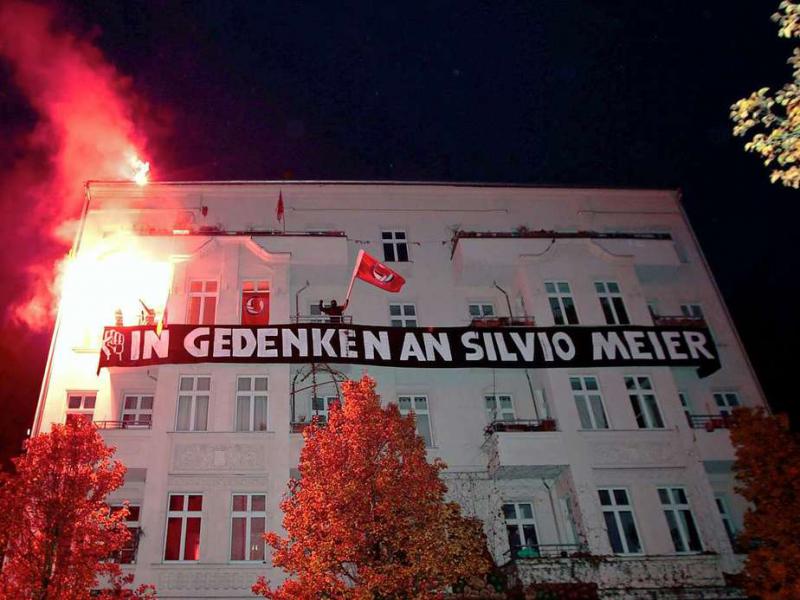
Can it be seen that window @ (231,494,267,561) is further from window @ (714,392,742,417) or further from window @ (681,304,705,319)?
window @ (681,304,705,319)

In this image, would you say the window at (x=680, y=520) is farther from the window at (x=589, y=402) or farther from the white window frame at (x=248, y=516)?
the white window frame at (x=248, y=516)

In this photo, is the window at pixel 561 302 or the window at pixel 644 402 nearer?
the window at pixel 644 402

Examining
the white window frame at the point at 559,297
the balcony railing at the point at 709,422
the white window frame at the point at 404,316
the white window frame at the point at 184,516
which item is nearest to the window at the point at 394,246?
the white window frame at the point at 404,316

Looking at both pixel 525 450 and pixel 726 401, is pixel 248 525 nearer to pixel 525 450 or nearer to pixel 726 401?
pixel 525 450

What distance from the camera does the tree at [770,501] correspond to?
19.4 metres

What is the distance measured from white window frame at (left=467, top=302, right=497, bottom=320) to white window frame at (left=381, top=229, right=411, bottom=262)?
391 centimetres

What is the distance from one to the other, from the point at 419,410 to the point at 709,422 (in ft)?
39.8

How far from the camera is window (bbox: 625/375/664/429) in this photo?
2530 cm

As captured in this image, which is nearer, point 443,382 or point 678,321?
point 443,382

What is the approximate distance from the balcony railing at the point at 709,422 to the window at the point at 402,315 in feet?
42.5

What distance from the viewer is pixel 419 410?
26.3 metres

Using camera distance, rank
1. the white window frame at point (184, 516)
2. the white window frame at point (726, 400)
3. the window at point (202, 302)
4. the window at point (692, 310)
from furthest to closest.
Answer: the window at point (692, 310) < the white window frame at point (726, 400) < the window at point (202, 302) < the white window frame at point (184, 516)

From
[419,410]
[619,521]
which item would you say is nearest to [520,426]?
[419,410]

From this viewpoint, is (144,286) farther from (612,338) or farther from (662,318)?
(662,318)
